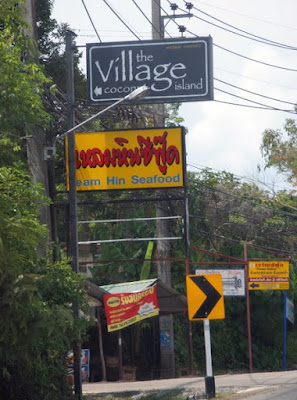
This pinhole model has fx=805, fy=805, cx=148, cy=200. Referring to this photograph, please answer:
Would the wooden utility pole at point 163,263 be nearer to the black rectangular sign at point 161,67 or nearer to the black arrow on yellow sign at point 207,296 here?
the black rectangular sign at point 161,67

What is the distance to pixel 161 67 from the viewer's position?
23.2 m

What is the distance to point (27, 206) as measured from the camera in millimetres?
15117

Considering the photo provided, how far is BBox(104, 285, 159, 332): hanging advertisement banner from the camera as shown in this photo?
75.4ft

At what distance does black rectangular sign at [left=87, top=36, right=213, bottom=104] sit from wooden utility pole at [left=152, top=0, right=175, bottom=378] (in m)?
1.90

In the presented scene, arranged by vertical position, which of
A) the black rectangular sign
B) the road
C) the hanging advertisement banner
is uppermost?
the black rectangular sign

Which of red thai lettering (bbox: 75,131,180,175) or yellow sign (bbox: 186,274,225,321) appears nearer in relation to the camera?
yellow sign (bbox: 186,274,225,321)

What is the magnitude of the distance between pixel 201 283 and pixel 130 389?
5353 millimetres

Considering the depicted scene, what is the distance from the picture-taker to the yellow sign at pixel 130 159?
23078 mm

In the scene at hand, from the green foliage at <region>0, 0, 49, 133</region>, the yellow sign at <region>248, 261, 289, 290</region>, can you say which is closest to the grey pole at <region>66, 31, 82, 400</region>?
the green foliage at <region>0, 0, 49, 133</region>

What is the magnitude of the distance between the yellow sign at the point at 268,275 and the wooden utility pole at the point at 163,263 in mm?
6329

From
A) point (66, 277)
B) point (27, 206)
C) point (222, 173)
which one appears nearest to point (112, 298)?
point (66, 277)

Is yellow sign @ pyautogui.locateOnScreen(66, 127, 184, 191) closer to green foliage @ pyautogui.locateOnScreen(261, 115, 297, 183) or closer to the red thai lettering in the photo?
the red thai lettering

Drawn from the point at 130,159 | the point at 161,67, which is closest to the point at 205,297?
the point at 130,159

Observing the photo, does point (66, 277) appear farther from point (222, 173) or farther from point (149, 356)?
point (222, 173)
